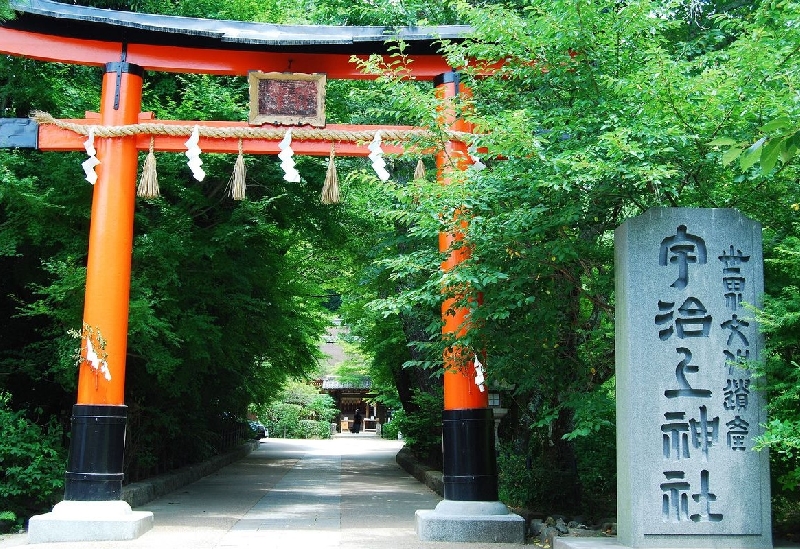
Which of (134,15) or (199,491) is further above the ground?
(134,15)

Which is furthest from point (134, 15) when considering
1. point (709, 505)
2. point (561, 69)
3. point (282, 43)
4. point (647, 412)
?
point (709, 505)

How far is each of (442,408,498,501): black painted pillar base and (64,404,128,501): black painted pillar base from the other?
4067mm

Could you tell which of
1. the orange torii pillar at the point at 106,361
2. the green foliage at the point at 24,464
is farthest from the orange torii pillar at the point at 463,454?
the green foliage at the point at 24,464

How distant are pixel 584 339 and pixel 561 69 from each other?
10.2 feet

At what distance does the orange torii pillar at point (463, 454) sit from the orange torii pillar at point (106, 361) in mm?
3750

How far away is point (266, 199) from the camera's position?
14094 mm

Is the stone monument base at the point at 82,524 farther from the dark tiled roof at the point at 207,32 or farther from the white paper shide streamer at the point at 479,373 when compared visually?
the dark tiled roof at the point at 207,32

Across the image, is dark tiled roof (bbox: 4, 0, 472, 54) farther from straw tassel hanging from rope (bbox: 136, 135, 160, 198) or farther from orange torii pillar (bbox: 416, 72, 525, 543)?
straw tassel hanging from rope (bbox: 136, 135, 160, 198)

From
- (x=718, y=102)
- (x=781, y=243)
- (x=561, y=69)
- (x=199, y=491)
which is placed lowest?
(x=199, y=491)

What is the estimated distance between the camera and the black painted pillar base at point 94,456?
9656 millimetres

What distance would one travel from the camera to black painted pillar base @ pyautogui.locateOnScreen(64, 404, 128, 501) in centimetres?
966

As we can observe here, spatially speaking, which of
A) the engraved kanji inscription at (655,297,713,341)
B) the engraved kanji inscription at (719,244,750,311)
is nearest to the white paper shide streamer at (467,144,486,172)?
the engraved kanji inscription at (655,297,713,341)

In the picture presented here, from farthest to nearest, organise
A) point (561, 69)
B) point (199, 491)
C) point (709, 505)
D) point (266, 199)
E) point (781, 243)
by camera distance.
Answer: point (199, 491) → point (266, 199) → point (561, 69) → point (781, 243) → point (709, 505)

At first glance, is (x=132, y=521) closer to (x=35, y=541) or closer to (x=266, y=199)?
(x=35, y=541)
